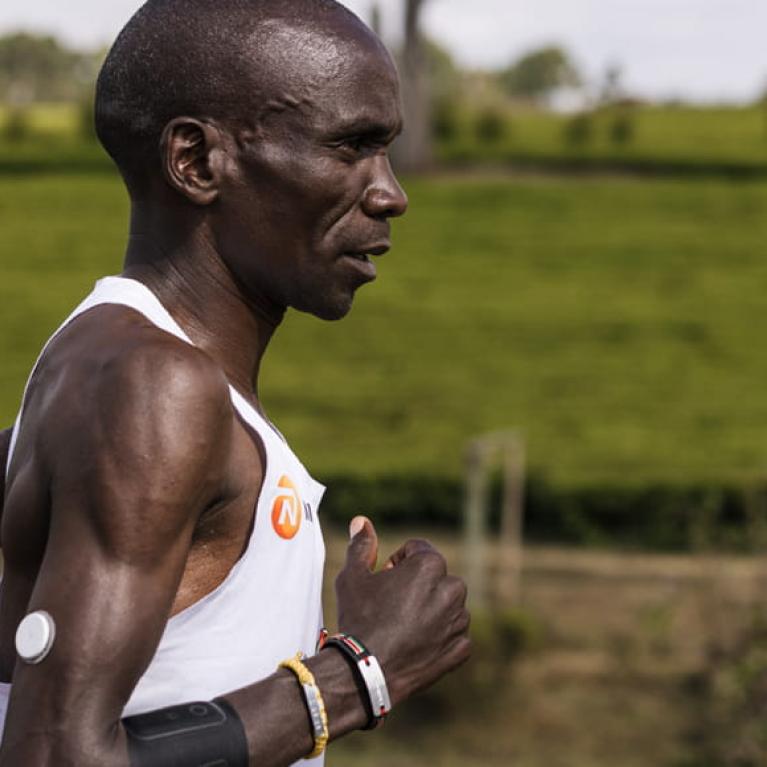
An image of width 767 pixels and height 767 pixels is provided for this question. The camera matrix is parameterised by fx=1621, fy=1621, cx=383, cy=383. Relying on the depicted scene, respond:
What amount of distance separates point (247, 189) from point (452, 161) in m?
31.5

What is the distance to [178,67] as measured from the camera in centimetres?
215

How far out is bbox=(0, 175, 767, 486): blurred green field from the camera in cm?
1672

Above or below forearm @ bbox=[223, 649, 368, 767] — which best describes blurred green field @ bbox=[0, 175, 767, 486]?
below

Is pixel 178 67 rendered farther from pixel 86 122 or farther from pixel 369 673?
pixel 86 122

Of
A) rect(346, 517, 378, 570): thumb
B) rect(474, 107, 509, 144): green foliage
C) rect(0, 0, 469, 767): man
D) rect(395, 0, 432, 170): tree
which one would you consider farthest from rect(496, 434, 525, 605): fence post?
rect(474, 107, 509, 144): green foliage

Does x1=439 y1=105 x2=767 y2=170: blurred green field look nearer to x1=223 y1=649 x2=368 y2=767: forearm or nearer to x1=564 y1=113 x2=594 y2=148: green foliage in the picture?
x1=564 y1=113 x2=594 y2=148: green foliage

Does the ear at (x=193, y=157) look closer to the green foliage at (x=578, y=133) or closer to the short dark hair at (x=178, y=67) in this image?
the short dark hair at (x=178, y=67)

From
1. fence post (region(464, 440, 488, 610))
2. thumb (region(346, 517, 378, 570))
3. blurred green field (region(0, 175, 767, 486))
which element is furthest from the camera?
blurred green field (region(0, 175, 767, 486))

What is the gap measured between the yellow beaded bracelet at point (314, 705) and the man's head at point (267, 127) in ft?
1.75

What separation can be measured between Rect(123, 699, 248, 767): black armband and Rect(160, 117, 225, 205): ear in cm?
69

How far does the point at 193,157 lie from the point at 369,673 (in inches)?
28.2

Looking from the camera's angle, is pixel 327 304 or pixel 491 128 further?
pixel 491 128

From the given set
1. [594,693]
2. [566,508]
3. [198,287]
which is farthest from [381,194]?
[566,508]

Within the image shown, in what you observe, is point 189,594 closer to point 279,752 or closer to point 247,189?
point 279,752
